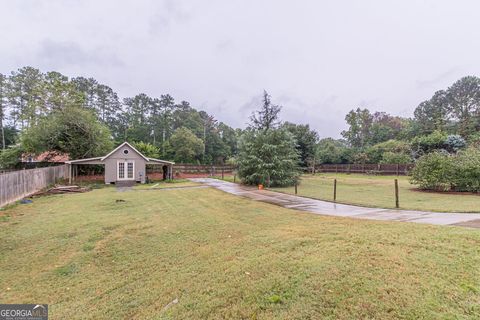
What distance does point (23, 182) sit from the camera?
39.5 feet

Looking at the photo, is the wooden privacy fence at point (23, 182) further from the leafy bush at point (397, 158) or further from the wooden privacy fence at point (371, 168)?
the leafy bush at point (397, 158)

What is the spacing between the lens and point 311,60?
19062mm

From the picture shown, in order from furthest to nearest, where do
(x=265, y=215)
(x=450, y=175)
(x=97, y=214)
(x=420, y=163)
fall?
(x=420, y=163) < (x=450, y=175) < (x=97, y=214) < (x=265, y=215)

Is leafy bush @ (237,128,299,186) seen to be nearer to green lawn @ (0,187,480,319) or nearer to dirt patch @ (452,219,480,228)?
green lawn @ (0,187,480,319)

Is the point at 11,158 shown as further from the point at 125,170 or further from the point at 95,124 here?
the point at 125,170

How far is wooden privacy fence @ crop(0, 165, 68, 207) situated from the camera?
988 cm

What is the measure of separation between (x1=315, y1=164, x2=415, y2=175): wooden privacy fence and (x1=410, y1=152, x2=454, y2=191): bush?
40.2 feet

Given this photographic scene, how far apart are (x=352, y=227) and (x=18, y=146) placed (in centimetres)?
3120

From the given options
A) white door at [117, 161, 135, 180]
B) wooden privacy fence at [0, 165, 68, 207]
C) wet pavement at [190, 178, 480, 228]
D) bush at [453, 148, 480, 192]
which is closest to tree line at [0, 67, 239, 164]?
white door at [117, 161, 135, 180]

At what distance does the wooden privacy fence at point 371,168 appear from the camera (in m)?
28.7

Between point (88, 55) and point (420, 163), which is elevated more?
point (88, 55)

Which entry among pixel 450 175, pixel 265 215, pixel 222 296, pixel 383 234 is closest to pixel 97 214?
pixel 265 215

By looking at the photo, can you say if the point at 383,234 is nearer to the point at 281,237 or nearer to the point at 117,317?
the point at 281,237

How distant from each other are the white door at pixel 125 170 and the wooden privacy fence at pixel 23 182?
14.8ft
